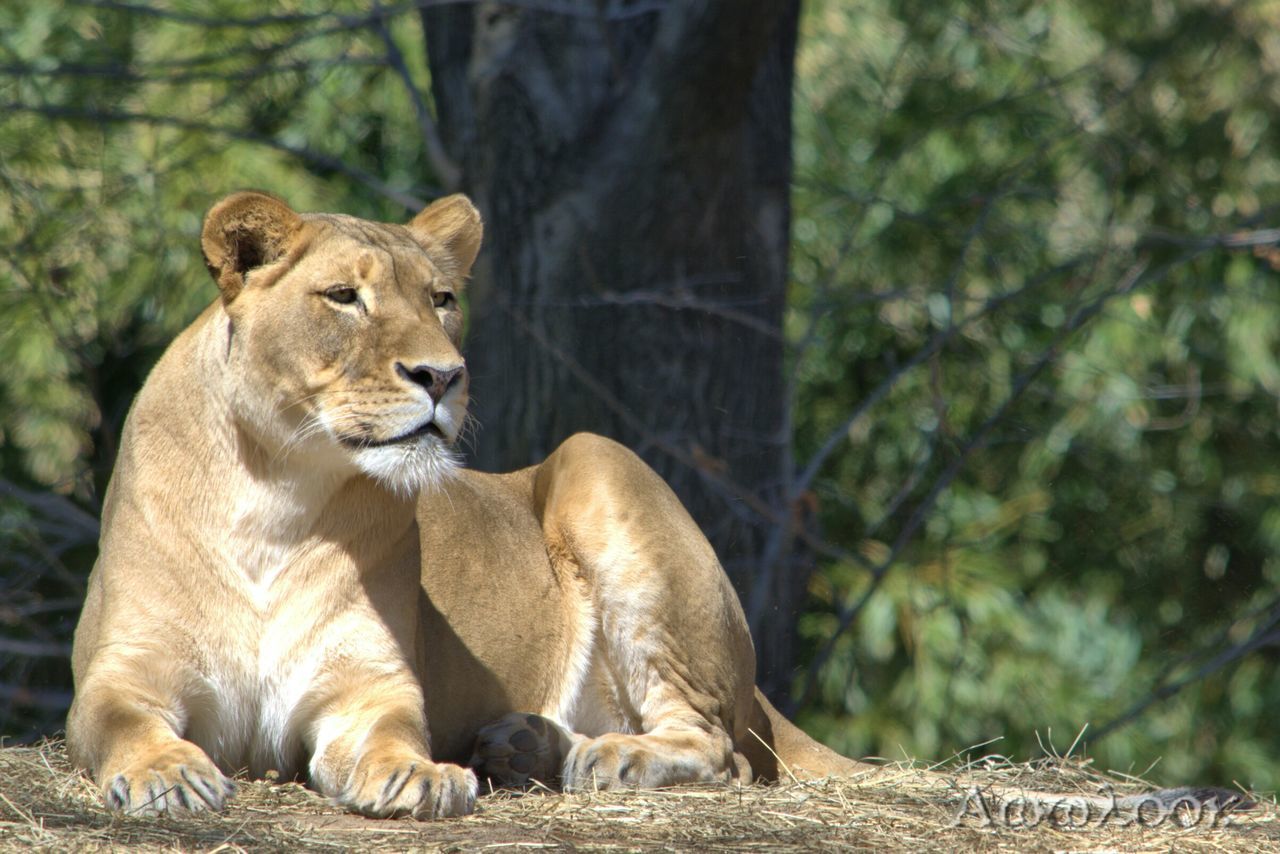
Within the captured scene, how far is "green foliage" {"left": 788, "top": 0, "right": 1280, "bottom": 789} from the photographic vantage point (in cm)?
776

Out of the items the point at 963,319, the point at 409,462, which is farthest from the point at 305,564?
the point at 963,319

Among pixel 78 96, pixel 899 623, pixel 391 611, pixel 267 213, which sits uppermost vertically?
pixel 78 96

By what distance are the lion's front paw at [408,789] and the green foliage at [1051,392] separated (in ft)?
14.6

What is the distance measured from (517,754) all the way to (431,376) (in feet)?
3.31

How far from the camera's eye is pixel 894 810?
3291 mm

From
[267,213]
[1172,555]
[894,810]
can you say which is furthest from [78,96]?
[1172,555]

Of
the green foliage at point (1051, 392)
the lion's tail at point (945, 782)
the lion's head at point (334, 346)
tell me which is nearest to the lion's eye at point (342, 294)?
the lion's head at point (334, 346)

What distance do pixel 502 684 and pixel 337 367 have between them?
1074 millimetres

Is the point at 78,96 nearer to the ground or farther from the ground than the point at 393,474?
farther from the ground

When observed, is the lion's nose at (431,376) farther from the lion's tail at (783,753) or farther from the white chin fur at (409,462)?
the lion's tail at (783,753)

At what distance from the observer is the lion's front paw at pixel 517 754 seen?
3729mm

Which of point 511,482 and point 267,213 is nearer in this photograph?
point 267,213

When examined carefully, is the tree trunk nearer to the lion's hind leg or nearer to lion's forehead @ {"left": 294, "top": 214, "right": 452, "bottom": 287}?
the lion's hind leg

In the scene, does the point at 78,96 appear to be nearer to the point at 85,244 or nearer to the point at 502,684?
the point at 85,244
